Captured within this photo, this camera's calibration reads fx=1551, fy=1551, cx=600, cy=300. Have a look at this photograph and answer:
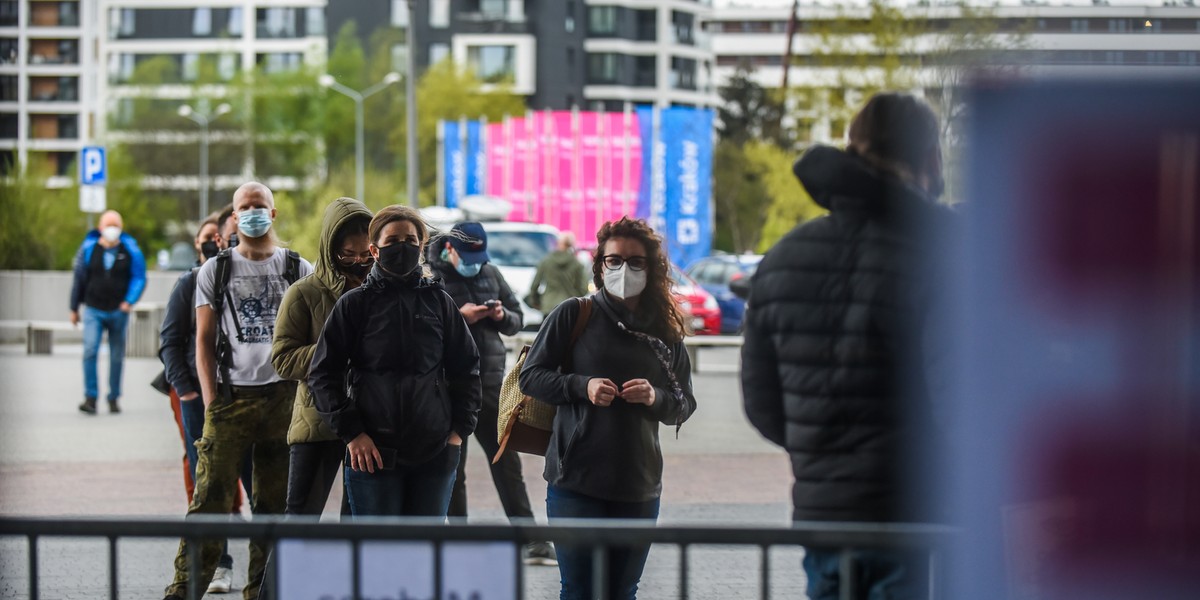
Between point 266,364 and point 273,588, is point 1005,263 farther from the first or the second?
point 266,364

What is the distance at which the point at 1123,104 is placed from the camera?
3135 mm

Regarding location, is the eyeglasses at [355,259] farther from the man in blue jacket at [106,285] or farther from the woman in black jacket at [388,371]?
the man in blue jacket at [106,285]

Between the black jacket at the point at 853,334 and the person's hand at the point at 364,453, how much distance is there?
1.92m

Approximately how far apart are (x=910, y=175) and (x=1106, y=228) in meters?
0.58

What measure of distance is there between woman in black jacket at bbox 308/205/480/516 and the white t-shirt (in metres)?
1.10

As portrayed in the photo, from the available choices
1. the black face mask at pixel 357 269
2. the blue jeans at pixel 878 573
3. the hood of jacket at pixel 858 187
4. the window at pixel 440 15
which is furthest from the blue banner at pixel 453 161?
the window at pixel 440 15

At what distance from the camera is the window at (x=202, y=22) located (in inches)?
3627

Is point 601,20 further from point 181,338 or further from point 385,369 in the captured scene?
point 385,369

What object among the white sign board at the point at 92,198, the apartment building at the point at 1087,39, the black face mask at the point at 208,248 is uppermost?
the white sign board at the point at 92,198

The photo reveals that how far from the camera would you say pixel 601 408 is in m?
5.02

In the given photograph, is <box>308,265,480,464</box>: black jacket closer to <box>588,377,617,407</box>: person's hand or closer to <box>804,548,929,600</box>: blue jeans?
<box>588,377,617,407</box>: person's hand

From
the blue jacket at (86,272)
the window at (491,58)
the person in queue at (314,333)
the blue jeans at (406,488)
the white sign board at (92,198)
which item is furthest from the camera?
the window at (491,58)

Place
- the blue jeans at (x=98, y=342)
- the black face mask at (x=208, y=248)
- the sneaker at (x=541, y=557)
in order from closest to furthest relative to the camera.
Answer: the sneaker at (x=541, y=557) → the black face mask at (x=208, y=248) → the blue jeans at (x=98, y=342)

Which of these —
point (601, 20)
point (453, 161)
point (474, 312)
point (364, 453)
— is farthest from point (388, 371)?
point (601, 20)
